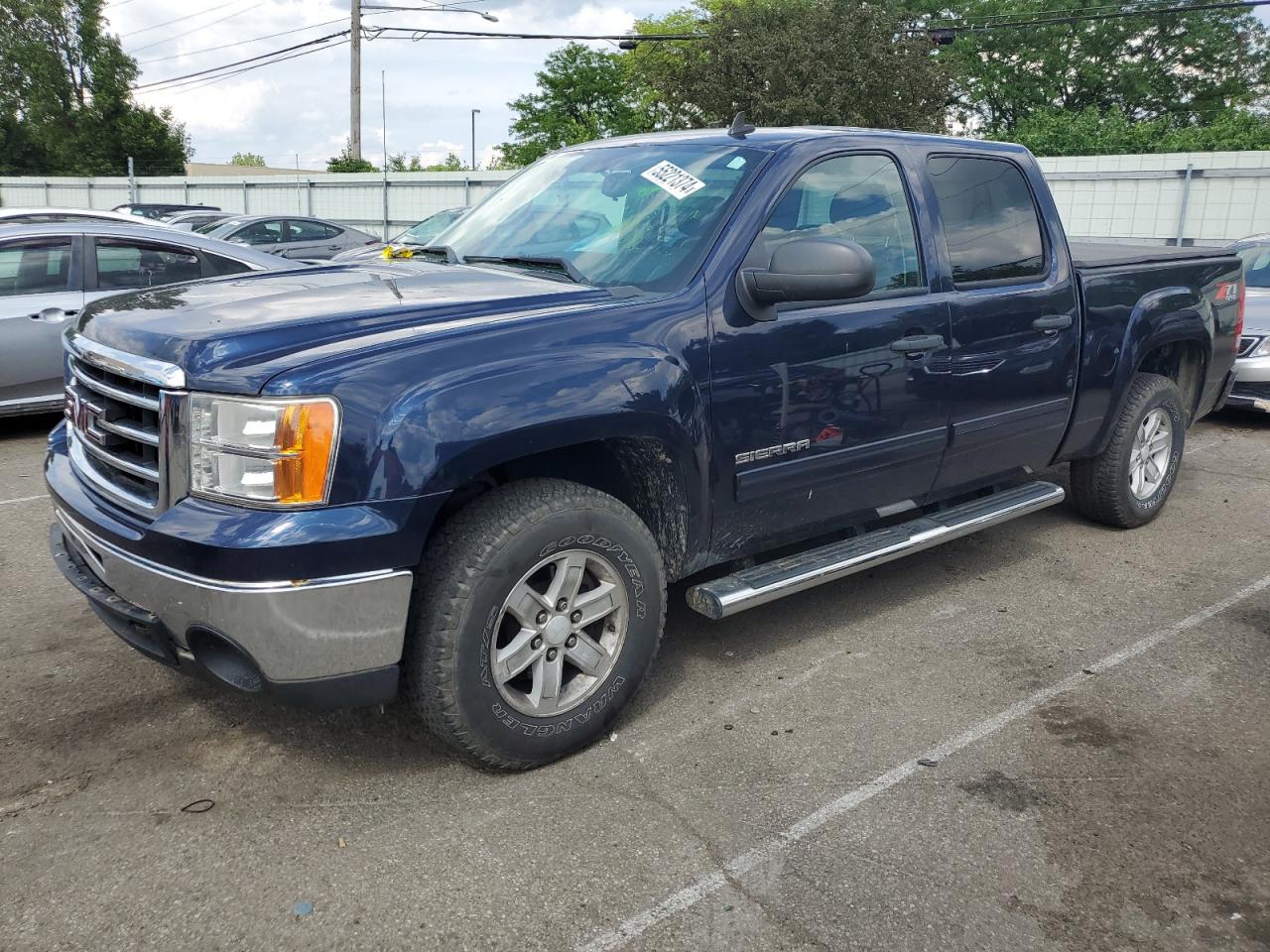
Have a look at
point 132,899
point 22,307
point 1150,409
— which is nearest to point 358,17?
point 22,307

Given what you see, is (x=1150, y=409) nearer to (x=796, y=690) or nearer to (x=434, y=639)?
(x=796, y=690)

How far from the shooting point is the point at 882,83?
2705 centimetres

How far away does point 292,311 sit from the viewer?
126 inches

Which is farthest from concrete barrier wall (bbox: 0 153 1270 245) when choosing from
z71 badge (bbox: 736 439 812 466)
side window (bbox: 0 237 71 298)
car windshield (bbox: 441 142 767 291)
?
z71 badge (bbox: 736 439 812 466)

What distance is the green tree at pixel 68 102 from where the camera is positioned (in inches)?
Result: 2418

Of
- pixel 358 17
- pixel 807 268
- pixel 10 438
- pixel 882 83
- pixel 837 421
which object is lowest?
pixel 10 438

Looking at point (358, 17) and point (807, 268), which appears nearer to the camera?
point (807, 268)

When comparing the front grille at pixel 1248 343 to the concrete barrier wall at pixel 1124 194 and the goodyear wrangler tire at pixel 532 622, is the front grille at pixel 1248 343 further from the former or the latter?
the concrete barrier wall at pixel 1124 194

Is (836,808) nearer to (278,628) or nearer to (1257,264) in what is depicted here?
(278,628)

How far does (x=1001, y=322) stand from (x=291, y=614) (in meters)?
3.10

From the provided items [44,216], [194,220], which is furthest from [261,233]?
[44,216]

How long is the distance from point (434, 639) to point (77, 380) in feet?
4.98

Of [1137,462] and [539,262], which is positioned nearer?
[539,262]

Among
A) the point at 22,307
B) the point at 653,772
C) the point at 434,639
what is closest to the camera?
the point at 434,639
